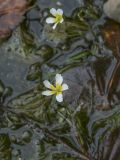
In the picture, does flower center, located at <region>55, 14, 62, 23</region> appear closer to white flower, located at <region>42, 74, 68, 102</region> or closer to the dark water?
the dark water

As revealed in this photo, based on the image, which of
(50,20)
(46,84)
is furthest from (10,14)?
(46,84)

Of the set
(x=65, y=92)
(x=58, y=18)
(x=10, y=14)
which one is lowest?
(x=65, y=92)

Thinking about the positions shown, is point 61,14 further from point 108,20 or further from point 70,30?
point 108,20

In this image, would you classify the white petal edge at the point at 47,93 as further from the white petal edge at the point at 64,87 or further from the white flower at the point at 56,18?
the white flower at the point at 56,18

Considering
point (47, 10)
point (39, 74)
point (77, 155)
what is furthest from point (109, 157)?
point (47, 10)

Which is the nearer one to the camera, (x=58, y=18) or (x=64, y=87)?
(x=64, y=87)

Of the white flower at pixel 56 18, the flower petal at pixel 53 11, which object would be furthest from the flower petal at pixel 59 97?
the flower petal at pixel 53 11

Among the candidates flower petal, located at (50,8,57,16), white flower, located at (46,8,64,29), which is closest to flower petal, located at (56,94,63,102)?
white flower, located at (46,8,64,29)

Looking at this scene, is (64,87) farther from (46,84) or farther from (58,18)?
(58,18)

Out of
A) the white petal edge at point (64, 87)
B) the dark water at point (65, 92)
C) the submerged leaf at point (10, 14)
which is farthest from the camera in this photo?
the submerged leaf at point (10, 14)
